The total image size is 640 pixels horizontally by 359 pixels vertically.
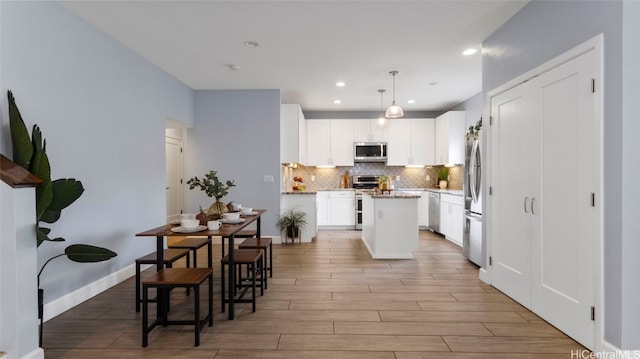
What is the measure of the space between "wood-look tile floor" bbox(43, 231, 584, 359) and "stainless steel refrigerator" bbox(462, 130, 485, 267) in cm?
43

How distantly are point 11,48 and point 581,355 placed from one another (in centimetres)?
435

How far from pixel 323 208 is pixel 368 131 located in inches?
76.5

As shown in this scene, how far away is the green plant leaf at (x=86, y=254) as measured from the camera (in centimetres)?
214

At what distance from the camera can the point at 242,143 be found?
5.30 m

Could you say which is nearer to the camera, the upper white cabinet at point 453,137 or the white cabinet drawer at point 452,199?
the white cabinet drawer at point 452,199

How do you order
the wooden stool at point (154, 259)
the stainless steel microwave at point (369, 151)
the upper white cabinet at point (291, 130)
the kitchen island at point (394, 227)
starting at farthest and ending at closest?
1. the stainless steel microwave at point (369, 151)
2. the upper white cabinet at point (291, 130)
3. the kitchen island at point (394, 227)
4. the wooden stool at point (154, 259)

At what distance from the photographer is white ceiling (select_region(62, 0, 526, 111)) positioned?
2.73 metres

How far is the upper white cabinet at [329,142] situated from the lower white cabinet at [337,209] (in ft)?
2.37

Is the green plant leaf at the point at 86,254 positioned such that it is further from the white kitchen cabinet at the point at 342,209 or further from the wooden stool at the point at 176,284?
the white kitchen cabinet at the point at 342,209

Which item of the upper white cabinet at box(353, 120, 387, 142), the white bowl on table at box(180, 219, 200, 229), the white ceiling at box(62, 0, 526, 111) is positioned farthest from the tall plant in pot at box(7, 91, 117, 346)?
the upper white cabinet at box(353, 120, 387, 142)

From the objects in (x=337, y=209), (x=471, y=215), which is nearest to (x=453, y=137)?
(x=471, y=215)

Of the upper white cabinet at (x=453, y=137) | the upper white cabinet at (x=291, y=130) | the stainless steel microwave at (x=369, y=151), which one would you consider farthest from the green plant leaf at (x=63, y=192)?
the upper white cabinet at (x=453, y=137)

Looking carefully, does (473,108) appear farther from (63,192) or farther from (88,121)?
(63,192)

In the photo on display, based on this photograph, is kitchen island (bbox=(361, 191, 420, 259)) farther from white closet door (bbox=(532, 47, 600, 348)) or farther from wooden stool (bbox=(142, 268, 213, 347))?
wooden stool (bbox=(142, 268, 213, 347))
